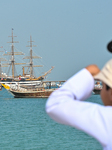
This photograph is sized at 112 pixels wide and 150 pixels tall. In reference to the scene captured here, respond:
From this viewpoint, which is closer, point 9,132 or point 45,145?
point 45,145

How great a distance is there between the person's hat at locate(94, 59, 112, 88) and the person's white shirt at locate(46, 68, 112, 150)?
0.12 feet

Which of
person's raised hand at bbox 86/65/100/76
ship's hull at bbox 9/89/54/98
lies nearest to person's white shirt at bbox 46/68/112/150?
person's raised hand at bbox 86/65/100/76

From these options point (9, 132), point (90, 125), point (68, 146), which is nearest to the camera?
point (90, 125)

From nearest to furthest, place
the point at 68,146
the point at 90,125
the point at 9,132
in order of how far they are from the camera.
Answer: the point at 90,125 → the point at 68,146 → the point at 9,132

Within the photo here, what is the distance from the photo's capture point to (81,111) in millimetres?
1281

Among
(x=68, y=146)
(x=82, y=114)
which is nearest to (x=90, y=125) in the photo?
(x=82, y=114)

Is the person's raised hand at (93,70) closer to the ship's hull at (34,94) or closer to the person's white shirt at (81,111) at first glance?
the person's white shirt at (81,111)

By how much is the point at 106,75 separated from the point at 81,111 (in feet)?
0.49

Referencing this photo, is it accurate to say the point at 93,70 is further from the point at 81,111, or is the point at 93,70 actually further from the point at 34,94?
the point at 34,94

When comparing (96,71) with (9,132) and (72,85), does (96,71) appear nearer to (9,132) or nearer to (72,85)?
(72,85)

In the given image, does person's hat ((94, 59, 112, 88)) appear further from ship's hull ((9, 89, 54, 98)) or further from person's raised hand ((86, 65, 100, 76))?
ship's hull ((9, 89, 54, 98))

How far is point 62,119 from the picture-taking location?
130 centimetres

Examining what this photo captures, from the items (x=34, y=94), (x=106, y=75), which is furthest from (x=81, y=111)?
(x=34, y=94)

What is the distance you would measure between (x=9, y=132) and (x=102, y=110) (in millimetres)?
20900
